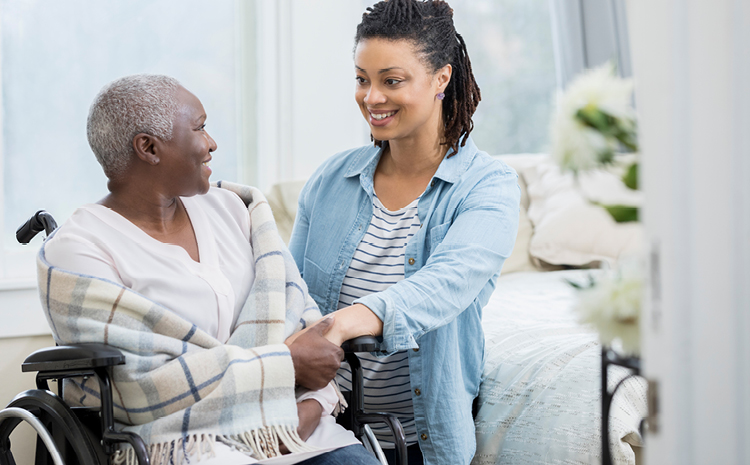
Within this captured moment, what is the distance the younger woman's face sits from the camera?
4.76 feet

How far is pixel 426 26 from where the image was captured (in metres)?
1.49

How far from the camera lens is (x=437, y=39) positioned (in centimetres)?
151

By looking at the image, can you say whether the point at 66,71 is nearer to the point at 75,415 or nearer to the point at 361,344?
the point at 75,415

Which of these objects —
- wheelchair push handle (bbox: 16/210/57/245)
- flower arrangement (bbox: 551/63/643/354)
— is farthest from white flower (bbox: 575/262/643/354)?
wheelchair push handle (bbox: 16/210/57/245)

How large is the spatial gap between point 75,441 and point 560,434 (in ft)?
2.90

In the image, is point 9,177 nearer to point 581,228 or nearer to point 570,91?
point 581,228

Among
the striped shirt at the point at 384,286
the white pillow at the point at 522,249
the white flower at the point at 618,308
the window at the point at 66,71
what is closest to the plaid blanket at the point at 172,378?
the striped shirt at the point at 384,286

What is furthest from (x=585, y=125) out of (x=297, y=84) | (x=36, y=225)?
(x=297, y=84)

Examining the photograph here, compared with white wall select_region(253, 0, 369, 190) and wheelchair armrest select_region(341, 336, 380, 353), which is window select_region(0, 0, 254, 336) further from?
wheelchair armrest select_region(341, 336, 380, 353)

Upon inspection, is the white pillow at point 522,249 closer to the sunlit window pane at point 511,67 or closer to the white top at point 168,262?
the sunlit window pane at point 511,67

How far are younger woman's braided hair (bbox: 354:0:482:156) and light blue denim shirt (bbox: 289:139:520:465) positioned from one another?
68 mm

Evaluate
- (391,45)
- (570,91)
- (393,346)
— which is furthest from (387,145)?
(570,91)

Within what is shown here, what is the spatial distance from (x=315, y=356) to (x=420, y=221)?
44cm

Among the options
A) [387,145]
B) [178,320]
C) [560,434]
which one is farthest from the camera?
[387,145]
